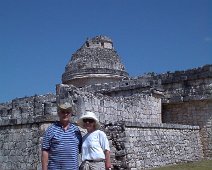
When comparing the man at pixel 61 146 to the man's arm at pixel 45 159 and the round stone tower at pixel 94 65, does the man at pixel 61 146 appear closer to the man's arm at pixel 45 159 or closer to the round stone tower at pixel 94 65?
the man's arm at pixel 45 159

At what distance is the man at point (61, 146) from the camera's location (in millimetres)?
5617

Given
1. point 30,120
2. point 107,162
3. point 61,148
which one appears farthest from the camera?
point 30,120

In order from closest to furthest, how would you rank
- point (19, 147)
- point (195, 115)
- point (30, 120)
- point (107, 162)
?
point (107, 162)
point (30, 120)
point (19, 147)
point (195, 115)

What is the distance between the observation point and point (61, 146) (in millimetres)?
5633

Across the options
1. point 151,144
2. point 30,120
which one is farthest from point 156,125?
point 30,120

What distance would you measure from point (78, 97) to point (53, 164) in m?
6.15

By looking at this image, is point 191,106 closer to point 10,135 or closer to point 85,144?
point 10,135

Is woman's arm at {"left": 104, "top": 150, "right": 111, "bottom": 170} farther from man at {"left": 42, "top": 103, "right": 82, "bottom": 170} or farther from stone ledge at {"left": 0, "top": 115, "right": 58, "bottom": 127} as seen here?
stone ledge at {"left": 0, "top": 115, "right": 58, "bottom": 127}

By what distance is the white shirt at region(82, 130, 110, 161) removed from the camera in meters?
5.86

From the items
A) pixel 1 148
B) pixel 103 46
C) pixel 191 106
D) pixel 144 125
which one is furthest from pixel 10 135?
pixel 103 46

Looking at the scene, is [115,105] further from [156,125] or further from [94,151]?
[94,151]

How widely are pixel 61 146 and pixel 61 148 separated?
28mm

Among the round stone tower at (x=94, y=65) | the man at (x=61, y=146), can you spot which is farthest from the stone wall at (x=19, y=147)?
the round stone tower at (x=94, y=65)

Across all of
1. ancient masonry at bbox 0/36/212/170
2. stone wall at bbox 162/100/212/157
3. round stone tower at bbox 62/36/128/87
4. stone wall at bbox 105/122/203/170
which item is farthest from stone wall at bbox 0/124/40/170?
round stone tower at bbox 62/36/128/87
